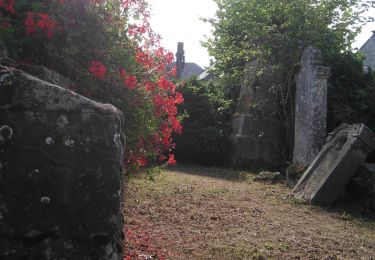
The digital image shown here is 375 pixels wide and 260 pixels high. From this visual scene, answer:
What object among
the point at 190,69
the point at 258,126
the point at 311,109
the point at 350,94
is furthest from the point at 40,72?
the point at 190,69

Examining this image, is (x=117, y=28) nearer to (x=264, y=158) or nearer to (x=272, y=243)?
(x=272, y=243)

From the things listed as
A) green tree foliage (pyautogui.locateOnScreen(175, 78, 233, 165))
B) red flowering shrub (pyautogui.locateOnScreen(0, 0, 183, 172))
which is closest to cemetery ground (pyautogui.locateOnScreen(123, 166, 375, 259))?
red flowering shrub (pyautogui.locateOnScreen(0, 0, 183, 172))

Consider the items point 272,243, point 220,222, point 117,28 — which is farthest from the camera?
point 220,222

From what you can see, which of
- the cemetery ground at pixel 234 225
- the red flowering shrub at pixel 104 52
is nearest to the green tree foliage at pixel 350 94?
the cemetery ground at pixel 234 225

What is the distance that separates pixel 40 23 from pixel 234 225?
3.64m

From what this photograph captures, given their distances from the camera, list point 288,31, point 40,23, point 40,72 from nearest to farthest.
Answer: point 40,72 → point 40,23 → point 288,31

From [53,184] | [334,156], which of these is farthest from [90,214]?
[334,156]

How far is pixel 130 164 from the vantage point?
12.6 feet

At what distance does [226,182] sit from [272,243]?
4.45 m

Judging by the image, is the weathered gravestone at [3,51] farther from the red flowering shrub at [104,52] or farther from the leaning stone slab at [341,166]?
the leaning stone slab at [341,166]

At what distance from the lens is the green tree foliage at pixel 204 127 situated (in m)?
12.4

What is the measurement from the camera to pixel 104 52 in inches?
132

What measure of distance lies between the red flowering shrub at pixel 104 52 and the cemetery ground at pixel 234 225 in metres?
1.06

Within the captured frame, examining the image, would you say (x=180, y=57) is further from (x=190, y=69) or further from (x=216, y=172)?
(x=216, y=172)
